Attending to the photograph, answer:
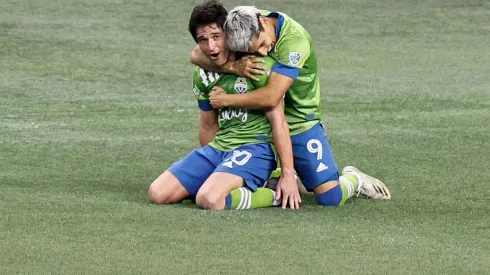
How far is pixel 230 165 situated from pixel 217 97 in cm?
35

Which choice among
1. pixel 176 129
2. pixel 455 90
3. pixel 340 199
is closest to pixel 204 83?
pixel 340 199

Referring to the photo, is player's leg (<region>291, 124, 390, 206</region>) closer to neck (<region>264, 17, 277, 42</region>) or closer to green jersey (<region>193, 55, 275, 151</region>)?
green jersey (<region>193, 55, 275, 151</region>)

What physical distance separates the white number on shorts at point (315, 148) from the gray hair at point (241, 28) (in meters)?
0.65

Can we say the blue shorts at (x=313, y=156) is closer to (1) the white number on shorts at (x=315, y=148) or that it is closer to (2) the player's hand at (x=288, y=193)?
(1) the white number on shorts at (x=315, y=148)

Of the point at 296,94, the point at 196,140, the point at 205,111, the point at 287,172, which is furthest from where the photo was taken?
the point at 196,140

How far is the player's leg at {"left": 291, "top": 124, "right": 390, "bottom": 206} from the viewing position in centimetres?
638

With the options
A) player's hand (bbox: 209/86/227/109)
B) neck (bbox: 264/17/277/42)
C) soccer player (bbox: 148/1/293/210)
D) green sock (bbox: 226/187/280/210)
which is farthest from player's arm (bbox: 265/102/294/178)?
neck (bbox: 264/17/277/42)

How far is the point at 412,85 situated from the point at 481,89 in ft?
1.91

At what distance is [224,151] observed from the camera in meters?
6.48

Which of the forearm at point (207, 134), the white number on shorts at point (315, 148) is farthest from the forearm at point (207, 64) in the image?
the white number on shorts at point (315, 148)

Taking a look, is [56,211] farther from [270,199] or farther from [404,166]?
[404,166]

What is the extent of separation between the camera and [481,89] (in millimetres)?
10414

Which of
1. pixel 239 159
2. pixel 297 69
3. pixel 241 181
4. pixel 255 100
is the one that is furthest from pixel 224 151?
pixel 297 69

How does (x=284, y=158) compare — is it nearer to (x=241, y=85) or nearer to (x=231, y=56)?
(x=241, y=85)
